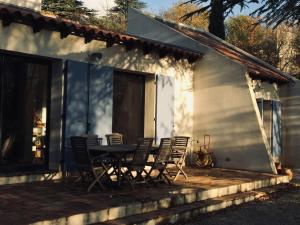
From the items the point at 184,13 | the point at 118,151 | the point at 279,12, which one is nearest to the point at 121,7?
the point at 184,13

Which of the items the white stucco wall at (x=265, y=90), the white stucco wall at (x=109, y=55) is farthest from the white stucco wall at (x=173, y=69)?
the white stucco wall at (x=265, y=90)

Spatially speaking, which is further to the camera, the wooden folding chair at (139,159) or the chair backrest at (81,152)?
the wooden folding chair at (139,159)

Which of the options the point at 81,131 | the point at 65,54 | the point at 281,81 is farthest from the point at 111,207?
the point at 281,81

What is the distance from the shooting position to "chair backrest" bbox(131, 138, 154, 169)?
27.2 ft

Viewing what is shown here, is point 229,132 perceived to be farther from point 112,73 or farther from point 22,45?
point 22,45

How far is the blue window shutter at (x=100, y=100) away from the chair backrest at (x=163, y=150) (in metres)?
1.86

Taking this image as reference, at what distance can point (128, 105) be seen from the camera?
1178cm

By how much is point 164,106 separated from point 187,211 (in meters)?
4.97

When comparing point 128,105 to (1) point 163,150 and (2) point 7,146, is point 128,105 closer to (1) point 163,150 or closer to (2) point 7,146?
(1) point 163,150

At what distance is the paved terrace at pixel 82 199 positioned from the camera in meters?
6.17

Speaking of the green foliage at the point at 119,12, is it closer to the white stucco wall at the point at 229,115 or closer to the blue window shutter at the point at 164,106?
the white stucco wall at the point at 229,115

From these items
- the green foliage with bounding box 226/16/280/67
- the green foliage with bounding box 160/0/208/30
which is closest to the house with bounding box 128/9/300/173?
the green foliage with bounding box 226/16/280/67

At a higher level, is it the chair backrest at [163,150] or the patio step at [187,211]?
the chair backrest at [163,150]

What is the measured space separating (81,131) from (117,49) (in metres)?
2.16
